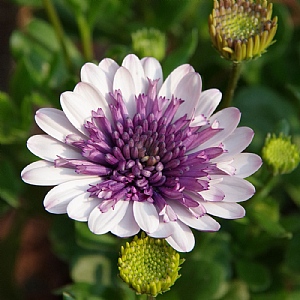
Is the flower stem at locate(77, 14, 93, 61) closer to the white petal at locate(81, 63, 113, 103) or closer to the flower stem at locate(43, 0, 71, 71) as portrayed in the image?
the flower stem at locate(43, 0, 71, 71)

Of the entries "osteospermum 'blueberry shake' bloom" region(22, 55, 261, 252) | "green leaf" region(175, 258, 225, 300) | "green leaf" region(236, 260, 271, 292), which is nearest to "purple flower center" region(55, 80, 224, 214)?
"osteospermum 'blueberry shake' bloom" region(22, 55, 261, 252)

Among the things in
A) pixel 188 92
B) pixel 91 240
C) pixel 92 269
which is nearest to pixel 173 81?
pixel 188 92

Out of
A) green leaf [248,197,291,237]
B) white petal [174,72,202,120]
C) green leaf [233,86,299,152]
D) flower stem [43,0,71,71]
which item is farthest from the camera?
green leaf [233,86,299,152]

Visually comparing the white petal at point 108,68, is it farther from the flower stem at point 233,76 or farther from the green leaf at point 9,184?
the green leaf at point 9,184

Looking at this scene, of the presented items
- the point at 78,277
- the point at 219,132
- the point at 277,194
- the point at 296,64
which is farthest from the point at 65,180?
the point at 296,64

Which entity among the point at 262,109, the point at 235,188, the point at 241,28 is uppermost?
the point at 241,28

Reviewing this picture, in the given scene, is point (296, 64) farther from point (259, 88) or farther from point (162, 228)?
point (162, 228)

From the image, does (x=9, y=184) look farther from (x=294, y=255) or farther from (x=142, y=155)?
(x=294, y=255)

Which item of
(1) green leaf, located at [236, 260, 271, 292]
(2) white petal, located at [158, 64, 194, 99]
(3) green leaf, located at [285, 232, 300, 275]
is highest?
(2) white petal, located at [158, 64, 194, 99]
